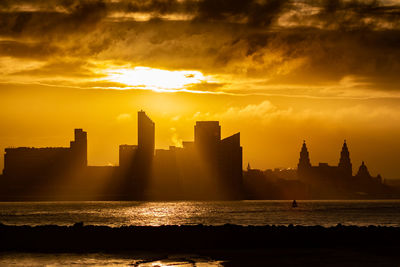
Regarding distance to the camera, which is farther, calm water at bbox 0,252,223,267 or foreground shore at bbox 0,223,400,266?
foreground shore at bbox 0,223,400,266

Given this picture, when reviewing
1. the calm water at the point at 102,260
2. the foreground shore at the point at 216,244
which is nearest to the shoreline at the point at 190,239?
the foreground shore at the point at 216,244

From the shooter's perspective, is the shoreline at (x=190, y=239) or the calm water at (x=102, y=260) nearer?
the calm water at (x=102, y=260)

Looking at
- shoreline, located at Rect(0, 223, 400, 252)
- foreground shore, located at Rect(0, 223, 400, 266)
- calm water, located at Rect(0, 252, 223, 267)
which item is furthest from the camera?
shoreline, located at Rect(0, 223, 400, 252)

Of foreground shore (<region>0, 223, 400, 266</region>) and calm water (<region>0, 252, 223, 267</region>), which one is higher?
foreground shore (<region>0, 223, 400, 266</region>)

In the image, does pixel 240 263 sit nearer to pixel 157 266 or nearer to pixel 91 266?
pixel 157 266

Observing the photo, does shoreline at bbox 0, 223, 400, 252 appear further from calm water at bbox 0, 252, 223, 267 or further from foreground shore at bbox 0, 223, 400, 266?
calm water at bbox 0, 252, 223, 267

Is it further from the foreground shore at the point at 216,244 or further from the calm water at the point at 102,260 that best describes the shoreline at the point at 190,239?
the calm water at the point at 102,260

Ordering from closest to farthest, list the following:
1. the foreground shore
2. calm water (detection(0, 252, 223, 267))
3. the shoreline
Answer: calm water (detection(0, 252, 223, 267)) → the foreground shore → the shoreline

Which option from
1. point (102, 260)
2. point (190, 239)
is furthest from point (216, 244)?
point (102, 260)

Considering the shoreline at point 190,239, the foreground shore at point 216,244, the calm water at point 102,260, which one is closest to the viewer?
the calm water at point 102,260

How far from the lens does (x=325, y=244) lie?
2223 inches

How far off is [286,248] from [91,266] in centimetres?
1684

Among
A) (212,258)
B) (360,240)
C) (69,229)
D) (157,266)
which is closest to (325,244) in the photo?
(360,240)

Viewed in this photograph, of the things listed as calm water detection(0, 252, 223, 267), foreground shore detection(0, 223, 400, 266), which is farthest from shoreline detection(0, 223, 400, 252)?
calm water detection(0, 252, 223, 267)
